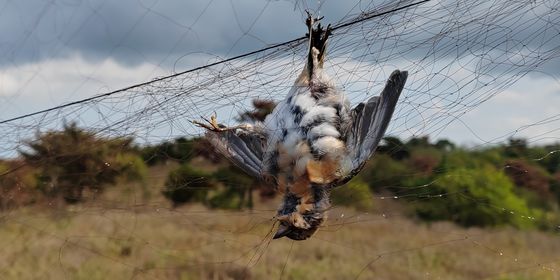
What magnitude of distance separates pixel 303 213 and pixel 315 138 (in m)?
0.21

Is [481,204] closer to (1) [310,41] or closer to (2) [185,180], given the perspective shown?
(2) [185,180]

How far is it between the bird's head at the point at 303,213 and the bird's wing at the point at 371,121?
4.0 inches

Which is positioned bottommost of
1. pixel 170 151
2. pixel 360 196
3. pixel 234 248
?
pixel 234 248

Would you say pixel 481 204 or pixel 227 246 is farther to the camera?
pixel 481 204

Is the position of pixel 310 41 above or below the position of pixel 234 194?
above

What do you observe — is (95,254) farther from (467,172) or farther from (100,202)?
(467,172)

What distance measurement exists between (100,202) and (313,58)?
4.72 ft

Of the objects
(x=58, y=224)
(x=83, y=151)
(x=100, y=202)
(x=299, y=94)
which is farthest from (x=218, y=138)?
(x=58, y=224)

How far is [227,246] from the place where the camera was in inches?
161

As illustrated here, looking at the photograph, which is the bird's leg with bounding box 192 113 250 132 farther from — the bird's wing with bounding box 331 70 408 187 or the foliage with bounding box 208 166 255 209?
the foliage with bounding box 208 166 255 209

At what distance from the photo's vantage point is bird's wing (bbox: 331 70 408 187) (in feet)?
6.51

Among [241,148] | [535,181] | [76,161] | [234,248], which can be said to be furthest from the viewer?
[535,181]

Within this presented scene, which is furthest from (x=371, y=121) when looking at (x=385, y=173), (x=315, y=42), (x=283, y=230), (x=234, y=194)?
(x=234, y=194)

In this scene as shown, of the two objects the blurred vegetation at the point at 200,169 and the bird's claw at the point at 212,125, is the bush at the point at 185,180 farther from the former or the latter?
the bird's claw at the point at 212,125
